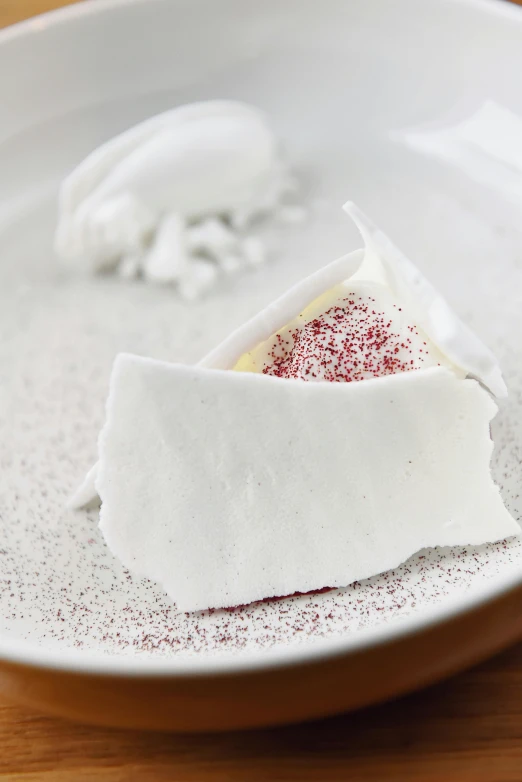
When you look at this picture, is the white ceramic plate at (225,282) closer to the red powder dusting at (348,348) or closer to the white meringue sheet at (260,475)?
the white meringue sheet at (260,475)

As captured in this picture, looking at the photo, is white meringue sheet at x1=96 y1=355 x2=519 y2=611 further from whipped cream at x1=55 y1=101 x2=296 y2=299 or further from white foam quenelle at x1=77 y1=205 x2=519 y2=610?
whipped cream at x1=55 y1=101 x2=296 y2=299

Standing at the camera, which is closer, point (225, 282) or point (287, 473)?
point (287, 473)

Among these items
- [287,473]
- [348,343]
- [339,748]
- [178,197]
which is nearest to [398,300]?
[348,343]

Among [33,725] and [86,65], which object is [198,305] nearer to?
[86,65]

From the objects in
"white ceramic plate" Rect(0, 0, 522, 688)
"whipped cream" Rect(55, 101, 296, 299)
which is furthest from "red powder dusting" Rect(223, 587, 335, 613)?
"whipped cream" Rect(55, 101, 296, 299)

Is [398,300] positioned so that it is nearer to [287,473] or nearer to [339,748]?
[287,473]

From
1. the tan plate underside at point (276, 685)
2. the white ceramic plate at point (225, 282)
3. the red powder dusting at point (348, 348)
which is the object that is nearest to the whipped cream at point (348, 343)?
the red powder dusting at point (348, 348)
